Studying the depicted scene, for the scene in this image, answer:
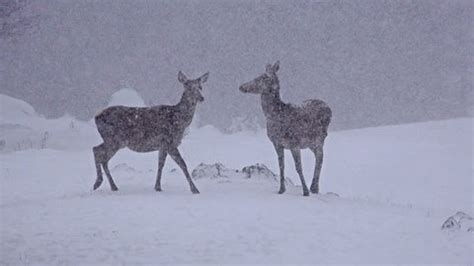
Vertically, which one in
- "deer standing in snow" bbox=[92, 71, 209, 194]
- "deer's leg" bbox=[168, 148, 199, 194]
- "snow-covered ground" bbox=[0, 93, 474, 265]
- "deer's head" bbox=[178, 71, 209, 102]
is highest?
"deer's head" bbox=[178, 71, 209, 102]

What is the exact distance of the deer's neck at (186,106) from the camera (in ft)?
36.0

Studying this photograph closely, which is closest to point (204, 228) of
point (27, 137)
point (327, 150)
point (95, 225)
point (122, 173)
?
point (95, 225)

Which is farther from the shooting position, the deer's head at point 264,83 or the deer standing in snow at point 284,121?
the deer's head at point 264,83

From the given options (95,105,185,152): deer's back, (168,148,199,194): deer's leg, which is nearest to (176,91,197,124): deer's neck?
(95,105,185,152): deer's back

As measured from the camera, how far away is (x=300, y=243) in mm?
7457

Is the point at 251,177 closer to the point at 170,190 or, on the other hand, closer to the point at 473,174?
the point at 170,190

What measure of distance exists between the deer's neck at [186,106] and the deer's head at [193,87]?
0.03m

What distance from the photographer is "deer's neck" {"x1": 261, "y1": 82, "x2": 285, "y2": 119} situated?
36.6 feet

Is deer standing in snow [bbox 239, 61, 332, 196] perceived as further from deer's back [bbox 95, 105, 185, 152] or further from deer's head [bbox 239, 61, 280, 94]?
deer's back [bbox 95, 105, 185, 152]

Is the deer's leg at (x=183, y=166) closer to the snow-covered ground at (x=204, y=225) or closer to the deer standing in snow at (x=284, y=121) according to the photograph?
the snow-covered ground at (x=204, y=225)

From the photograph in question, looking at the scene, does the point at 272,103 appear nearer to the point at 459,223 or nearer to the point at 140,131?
the point at 140,131

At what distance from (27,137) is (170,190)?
63.2ft

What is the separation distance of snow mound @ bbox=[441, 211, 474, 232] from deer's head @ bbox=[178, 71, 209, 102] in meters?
5.20

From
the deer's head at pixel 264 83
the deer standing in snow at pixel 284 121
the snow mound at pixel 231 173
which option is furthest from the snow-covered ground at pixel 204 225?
the deer's head at pixel 264 83
